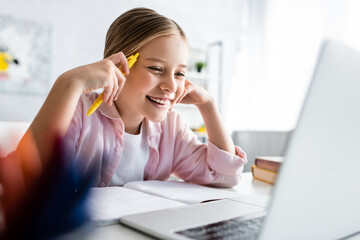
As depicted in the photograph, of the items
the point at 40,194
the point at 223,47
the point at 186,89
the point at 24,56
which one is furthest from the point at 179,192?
the point at 223,47

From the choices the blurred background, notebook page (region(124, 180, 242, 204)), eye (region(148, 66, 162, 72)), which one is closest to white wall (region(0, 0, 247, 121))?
the blurred background

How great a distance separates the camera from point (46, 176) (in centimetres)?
20

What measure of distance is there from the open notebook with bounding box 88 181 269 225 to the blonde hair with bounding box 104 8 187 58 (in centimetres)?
39

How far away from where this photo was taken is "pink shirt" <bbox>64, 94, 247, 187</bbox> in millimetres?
871

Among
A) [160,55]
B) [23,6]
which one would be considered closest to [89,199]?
[160,55]

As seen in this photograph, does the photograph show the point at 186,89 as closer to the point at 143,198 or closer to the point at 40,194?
the point at 143,198

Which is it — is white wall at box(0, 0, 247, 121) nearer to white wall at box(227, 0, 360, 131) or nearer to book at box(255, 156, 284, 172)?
white wall at box(227, 0, 360, 131)

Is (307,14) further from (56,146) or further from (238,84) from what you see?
(56,146)

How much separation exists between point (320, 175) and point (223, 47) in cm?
434

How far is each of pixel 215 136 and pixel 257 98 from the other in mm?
3612

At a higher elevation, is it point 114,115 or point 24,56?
point 114,115

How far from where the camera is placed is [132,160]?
0.94 metres

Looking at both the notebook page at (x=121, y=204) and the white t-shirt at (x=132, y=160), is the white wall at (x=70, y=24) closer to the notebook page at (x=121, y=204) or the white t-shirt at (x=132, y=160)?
the white t-shirt at (x=132, y=160)

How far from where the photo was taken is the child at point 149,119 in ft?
2.83
